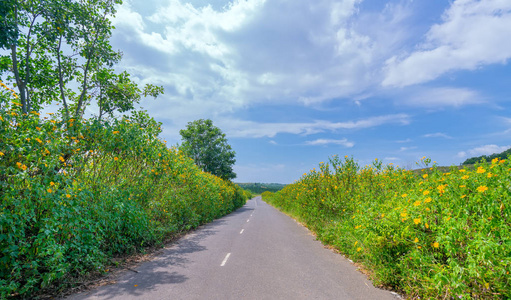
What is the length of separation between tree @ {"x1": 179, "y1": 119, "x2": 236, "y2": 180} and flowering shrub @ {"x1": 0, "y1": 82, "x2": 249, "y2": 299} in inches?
1194

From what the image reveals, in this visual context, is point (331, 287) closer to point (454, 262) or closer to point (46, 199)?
point (454, 262)

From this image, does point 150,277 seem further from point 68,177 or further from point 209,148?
point 209,148

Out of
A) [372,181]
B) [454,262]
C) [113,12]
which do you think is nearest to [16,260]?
[454,262]

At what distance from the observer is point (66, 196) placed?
514 centimetres

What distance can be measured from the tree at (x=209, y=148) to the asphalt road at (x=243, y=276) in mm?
30686

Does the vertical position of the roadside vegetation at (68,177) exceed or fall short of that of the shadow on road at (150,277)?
it exceeds it

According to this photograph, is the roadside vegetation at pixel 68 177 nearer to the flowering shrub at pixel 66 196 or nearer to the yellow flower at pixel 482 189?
the flowering shrub at pixel 66 196

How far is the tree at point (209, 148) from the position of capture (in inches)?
1560

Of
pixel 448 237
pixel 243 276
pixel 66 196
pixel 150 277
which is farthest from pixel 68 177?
pixel 448 237

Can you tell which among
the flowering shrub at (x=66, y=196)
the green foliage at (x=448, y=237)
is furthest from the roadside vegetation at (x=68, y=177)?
the green foliage at (x=448, y=237)

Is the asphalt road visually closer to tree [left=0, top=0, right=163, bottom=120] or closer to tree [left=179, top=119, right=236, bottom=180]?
tree [left=0, top=0, right=163, bottom=120]

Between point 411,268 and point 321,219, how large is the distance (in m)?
7.00

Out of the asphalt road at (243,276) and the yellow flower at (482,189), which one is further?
the asphalt road at (243,276)

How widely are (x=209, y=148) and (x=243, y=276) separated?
115 ft
